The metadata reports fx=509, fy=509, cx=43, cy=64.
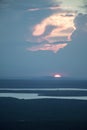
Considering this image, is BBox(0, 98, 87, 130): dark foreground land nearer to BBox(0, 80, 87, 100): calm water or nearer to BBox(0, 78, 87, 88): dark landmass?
BBox(0, 80, 87, 100): calm water

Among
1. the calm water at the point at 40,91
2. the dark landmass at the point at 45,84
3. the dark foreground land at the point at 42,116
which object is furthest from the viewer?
the dark landmass at the point at 45,84

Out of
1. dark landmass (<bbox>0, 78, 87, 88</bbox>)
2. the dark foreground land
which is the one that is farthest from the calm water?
the dark foreground land

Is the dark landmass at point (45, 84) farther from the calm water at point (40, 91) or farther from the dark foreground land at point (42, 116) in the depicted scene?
the dark foreground land at point (42, 116)

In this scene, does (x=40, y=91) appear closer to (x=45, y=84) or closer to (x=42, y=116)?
(x=45, y=84)

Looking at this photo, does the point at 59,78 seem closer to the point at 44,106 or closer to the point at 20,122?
the point at 44,106

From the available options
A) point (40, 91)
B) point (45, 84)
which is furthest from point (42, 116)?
point (45, 84)

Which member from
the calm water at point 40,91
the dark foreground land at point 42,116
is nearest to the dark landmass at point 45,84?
the calm water at point 40,91

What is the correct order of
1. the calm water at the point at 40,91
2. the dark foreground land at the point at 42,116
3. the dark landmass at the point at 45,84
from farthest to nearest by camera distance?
the dark landmass at the point at 45,84
the calm water at the point at 40,91
the dark foreground land at the point at 42,116

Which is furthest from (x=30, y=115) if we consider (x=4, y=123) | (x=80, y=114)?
(x=4, y=123)
